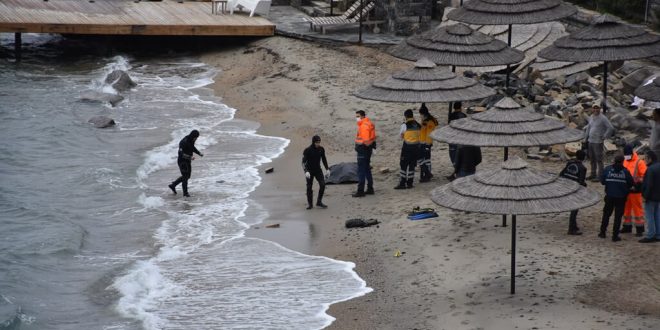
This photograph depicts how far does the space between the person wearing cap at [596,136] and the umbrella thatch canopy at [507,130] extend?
2.24 m

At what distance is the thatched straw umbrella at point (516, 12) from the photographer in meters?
24.2

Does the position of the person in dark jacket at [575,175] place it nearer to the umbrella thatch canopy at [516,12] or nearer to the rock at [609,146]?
the rock at [609,146]

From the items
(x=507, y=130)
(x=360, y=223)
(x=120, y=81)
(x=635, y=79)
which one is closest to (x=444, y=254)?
(x=507, y=130)

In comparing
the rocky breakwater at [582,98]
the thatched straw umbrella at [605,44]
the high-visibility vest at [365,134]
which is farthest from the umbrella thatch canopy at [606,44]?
the high-visibility vest at [365,134]

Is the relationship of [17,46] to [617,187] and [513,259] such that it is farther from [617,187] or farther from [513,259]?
[513,259]

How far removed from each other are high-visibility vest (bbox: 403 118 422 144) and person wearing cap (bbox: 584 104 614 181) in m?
2.86

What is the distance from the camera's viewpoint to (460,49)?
22484mm

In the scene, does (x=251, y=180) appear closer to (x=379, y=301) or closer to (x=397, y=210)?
(x=397, y=210)

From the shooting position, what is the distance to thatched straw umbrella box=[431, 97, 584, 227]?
56.7 ft

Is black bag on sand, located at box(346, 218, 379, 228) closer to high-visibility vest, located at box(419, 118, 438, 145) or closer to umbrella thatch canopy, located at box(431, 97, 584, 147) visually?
umbrella thatch canopy, located at box(431, 97, 584, 147)

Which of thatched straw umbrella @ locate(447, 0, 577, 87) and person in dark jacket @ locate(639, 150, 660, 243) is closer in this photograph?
person in dark jacket @ locate(639, 150, 660, 243)

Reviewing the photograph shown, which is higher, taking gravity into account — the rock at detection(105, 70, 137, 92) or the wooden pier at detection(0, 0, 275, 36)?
the wooden pier at detection(0, 0, 275, 36)

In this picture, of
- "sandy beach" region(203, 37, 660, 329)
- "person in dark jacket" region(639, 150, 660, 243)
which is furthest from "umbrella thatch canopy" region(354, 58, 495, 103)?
"person in dark jacket" region(639, 150, 660, 243)

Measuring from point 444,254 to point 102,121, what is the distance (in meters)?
13.5
